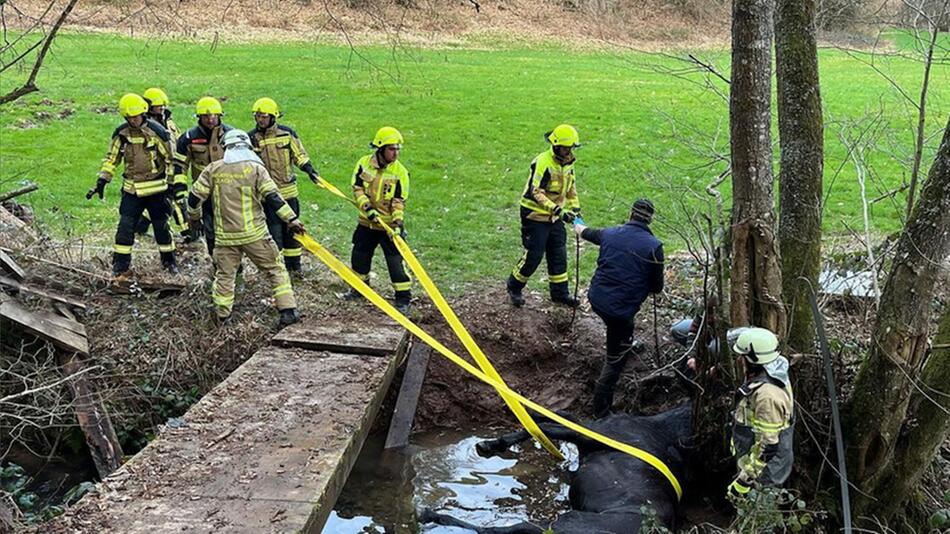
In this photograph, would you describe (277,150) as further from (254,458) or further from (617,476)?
(617,476)

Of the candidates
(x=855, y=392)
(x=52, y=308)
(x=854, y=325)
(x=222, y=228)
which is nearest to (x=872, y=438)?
(x=855, y=392)

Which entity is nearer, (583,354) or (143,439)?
(143,439)

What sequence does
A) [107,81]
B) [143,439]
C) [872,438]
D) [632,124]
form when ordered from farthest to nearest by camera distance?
1. [107,81]
2. [632,124]
3. [143,439]
4. [872,438]

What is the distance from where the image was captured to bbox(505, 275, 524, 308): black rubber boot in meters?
8.59

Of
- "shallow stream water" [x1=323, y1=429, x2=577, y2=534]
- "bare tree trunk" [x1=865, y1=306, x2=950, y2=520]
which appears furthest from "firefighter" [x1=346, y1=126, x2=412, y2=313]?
"bare tree trunk" [x1=865, y1=306, x2=950, y2=520]

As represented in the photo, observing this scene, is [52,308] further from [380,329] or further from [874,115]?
[874,115]

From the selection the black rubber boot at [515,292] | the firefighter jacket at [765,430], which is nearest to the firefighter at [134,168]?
the black rubber boot at [515,292]

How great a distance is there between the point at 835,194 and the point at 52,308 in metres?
11.8

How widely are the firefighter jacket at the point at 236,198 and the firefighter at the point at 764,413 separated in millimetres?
4340

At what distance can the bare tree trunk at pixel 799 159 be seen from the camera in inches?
211

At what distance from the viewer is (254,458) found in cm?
519

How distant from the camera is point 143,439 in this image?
7.18 meters

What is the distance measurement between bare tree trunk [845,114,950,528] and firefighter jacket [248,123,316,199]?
5841mm

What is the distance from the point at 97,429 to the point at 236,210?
2.28 meters
